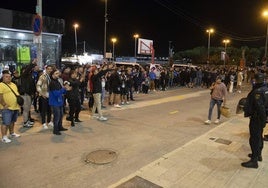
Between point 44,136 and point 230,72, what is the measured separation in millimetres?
19408

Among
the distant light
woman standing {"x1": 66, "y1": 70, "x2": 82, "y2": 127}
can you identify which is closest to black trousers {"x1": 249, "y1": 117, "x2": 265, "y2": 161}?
woman standing {"x1": 66, "y1": 70, "x2": 82, "y2": 127}

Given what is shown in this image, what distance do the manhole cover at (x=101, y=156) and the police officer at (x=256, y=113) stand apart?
2799 mm

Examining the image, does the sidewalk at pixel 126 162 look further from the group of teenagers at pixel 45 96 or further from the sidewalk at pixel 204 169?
the group of teenagers at pixel 45 96

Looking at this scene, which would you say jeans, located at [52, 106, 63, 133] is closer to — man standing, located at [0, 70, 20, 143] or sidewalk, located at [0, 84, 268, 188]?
sidewalk, located at [0, 84, 268, 188]

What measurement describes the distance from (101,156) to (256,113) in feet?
11.1

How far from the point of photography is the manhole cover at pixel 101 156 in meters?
6.02

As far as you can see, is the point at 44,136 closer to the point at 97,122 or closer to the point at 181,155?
the point at 97,122

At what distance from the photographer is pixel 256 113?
572 centimetres

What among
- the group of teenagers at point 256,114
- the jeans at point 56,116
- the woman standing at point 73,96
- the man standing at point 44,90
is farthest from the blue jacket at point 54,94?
the group of teenagers at point 256,114

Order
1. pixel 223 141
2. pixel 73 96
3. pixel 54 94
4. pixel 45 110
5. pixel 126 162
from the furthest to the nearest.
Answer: pixel 73 96, pixel 45 110, pixel 54 94, pixel 223 141, pixel 126 162

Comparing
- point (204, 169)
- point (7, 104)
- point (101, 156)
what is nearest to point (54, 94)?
point (7, 104)

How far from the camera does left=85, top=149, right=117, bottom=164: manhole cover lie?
19.7 ft

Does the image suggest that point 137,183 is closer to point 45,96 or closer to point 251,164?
point 251,164

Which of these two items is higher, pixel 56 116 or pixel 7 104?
pixel 7 104
